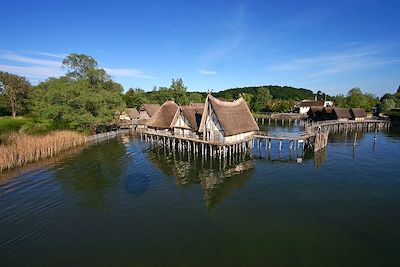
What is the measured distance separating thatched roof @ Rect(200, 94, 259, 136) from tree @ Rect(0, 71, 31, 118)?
47.7 m

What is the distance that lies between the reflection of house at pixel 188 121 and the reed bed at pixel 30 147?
598 inches

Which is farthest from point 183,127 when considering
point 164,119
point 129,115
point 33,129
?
point 129,115

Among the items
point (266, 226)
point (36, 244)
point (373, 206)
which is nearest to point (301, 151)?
point (373, 206)

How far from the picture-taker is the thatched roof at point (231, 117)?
29.2 metres

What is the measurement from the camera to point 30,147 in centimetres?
2817

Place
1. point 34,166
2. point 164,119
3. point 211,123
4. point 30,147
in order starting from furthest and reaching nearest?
1. point 164,119
2. point 211,123
3. point 30,147
4. point 34,166

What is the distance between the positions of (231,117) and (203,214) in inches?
644

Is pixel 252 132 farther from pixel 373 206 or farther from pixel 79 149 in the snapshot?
pixel 79 149

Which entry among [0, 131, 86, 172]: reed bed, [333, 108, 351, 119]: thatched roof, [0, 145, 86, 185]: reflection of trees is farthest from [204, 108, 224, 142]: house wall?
[333, 108, 351, 119]: thatched roof

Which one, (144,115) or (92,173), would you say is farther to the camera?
(144,115)

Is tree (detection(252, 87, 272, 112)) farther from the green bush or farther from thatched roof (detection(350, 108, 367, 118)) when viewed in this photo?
the green bush

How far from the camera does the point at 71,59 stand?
4981cm

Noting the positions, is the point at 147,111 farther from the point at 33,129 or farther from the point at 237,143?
the point at 237,143

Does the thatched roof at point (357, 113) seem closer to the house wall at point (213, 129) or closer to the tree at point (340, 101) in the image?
the tree at point (340, 101)
